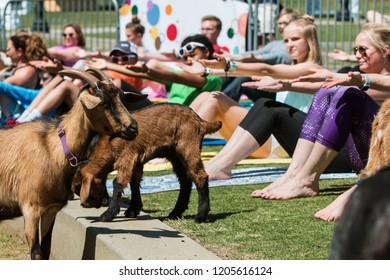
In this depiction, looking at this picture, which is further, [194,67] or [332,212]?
[194,67]

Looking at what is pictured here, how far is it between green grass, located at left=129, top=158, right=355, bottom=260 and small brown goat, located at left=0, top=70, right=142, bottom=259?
0.93m

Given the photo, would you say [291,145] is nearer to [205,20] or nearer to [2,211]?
[2,211]

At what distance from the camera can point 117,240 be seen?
230 inches

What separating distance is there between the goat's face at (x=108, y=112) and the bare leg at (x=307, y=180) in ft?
6.83

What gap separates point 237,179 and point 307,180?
1.24 m

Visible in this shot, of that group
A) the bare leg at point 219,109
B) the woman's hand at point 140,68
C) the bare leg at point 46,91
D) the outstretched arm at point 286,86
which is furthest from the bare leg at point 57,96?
the outstretched arm at point 286,86

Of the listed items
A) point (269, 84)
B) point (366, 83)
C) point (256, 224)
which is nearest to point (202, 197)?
point (256, 224)

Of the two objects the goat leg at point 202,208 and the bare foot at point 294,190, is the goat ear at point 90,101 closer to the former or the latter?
the goat leg at point 202,208

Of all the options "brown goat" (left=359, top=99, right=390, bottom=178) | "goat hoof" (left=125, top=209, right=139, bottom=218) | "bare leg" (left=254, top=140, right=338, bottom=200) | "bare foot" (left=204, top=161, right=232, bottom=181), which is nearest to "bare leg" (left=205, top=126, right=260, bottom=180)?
"bare foot" (left=204, top=161, right=232, bottom=181)

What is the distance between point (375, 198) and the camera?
9.87ft

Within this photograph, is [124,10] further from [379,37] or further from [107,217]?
[107,217]

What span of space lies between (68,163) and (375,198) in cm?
321

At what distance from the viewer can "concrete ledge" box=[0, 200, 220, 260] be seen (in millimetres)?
5453
